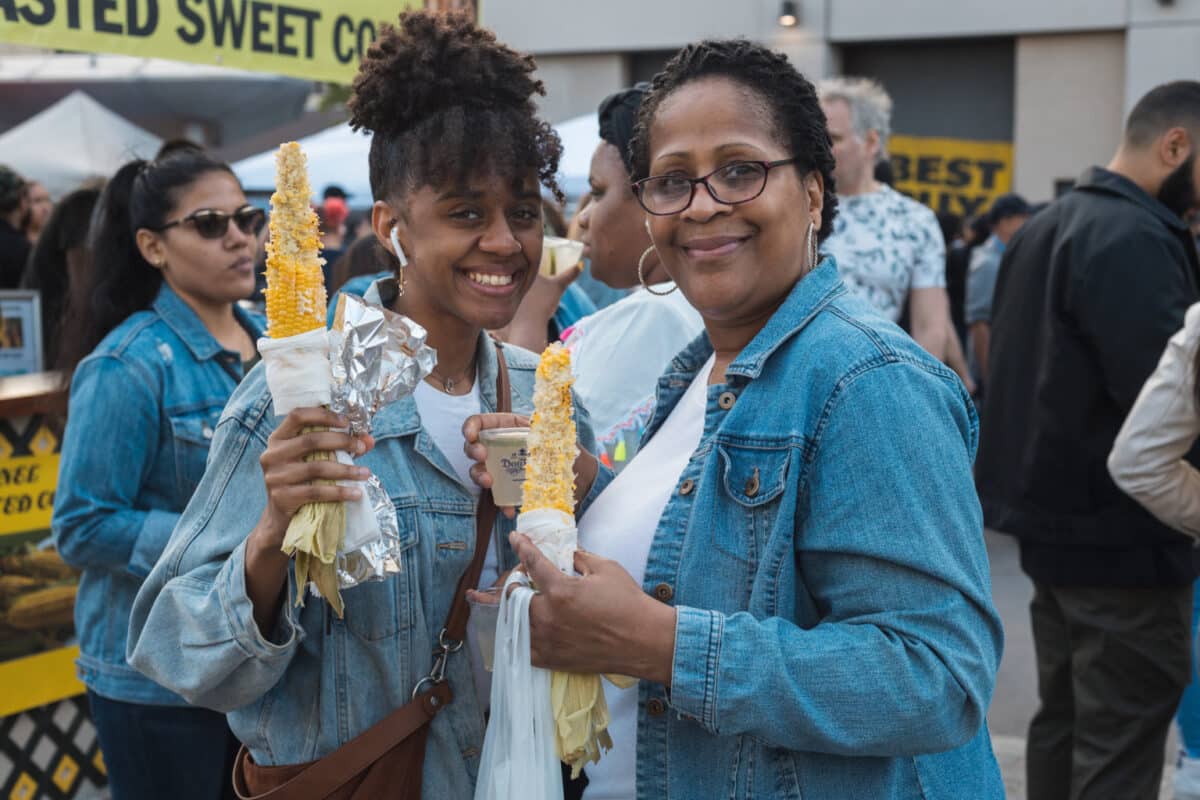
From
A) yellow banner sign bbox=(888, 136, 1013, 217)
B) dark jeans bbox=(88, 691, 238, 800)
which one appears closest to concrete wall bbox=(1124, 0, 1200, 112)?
yellow banner sign bbox=(888, 136, 1013, 217)

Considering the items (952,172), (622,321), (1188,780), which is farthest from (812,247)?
(952,172)

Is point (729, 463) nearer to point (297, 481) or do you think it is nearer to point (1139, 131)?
point (297, 481)

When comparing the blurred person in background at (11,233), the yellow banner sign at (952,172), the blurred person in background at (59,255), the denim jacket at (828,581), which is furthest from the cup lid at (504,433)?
the yellow banner sign at (952,172)

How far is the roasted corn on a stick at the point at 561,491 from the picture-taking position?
1849 millimetres

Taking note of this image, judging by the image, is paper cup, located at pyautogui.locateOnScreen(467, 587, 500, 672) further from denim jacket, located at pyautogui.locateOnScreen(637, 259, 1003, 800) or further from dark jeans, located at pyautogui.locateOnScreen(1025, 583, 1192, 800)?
dark jeans, located at pyautogui.locateOnScreen(1025, 583, 1192, 800)

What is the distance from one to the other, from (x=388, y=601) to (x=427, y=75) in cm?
93

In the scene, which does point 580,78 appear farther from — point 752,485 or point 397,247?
point 752,485

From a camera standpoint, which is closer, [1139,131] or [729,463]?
[729,463]

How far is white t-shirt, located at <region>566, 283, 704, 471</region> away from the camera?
3025 millimetres

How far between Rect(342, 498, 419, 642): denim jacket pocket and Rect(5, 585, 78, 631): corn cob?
10.3ft

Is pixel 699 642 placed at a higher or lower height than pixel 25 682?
higher

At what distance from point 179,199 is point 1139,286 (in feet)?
9.95

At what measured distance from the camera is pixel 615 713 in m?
2.08

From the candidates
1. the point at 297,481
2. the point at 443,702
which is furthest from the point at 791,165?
the point at 443,702
